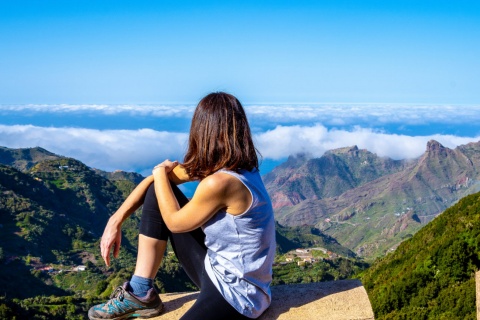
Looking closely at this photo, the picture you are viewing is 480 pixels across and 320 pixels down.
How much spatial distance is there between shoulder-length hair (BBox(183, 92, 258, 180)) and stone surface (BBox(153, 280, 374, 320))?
116cm

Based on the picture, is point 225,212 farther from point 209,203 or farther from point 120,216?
point 120,216

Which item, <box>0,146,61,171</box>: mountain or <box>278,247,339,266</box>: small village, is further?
<box>0,146,61,171</box>: mountain

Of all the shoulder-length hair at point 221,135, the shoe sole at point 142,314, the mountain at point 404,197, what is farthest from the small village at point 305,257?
the mountain at point 404,197

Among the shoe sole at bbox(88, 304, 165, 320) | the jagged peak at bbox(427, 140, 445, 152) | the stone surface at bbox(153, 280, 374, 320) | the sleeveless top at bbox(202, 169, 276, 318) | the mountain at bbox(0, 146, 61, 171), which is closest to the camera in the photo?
the sleeveless top at bbox(202, 169, 276, 318)

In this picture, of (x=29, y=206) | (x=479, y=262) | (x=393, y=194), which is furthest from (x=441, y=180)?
(x=479, y=262)

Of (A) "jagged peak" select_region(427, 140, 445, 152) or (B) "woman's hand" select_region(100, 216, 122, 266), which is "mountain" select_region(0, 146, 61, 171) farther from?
(B) "woman's hand" select_region(100, 216, 122, 266)

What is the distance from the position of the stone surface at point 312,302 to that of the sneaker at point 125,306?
155mm

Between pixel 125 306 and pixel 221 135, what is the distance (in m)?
1.52

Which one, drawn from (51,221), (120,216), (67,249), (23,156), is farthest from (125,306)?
(23,156)

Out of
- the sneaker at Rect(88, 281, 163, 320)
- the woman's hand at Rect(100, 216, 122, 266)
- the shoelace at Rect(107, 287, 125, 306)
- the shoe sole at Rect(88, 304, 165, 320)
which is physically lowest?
the shoe sole at Rect(88, 304, 165, 320)

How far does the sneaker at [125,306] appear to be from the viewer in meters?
3.93

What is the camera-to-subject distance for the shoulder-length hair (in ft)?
11.3

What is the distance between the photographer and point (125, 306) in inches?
155

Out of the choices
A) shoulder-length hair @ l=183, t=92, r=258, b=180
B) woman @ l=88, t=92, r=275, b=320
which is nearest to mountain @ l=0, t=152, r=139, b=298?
woman @ l=88, t=92, r=275, b=320
